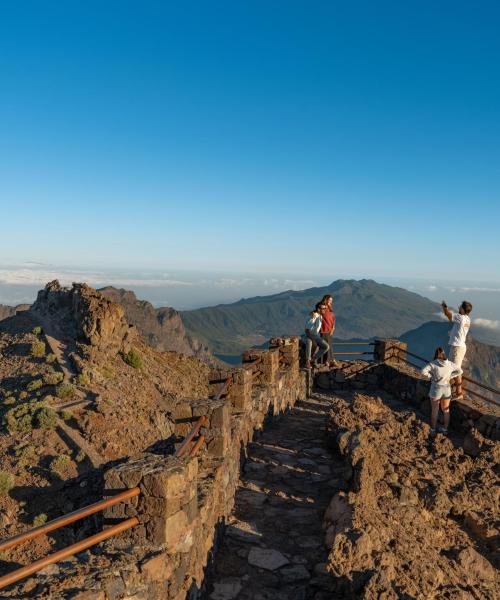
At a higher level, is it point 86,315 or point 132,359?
point 86,315

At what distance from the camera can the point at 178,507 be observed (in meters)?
4.77

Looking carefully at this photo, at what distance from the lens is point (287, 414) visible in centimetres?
1352

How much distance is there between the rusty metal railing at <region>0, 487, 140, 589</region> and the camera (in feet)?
11.1

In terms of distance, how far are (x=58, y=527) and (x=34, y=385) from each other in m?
Answer: 22.4

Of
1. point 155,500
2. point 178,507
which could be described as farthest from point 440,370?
point 155,500

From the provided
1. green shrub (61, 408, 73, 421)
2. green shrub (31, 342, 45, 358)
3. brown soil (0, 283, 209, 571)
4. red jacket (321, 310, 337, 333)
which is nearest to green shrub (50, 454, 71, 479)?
brown soil (0, 283, 209, 571)

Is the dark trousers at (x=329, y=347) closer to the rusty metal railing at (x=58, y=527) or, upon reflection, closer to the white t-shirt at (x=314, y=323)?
the white t-shirt at (x=314, y=323)

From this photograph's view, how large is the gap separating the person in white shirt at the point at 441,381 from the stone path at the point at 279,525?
9.36 feet

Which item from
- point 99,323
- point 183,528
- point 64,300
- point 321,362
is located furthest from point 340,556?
point 64,300

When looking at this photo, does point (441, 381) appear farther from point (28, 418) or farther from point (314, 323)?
point (28, 418)

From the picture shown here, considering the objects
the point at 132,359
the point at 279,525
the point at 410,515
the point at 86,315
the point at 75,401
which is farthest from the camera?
the point at 132,359

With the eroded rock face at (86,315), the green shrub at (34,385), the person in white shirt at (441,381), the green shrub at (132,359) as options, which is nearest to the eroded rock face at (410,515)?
the person in white shirt at (441,381)

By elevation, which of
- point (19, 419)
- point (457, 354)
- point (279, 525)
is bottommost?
point (19, 419)

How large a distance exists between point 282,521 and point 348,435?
8.40 ft
